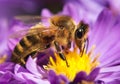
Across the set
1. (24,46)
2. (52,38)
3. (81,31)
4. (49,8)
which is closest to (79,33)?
(81,31)

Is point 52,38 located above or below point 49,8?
below

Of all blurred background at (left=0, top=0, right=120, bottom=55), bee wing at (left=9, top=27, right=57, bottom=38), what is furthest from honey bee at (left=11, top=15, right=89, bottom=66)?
blurred background at (left=0, top=0, right=120, bottom=55)

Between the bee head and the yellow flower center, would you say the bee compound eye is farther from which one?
the yellow flower center

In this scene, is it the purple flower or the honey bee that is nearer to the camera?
the purple flower

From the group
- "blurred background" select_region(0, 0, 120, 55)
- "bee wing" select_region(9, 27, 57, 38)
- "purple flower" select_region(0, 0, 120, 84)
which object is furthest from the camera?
"blurred background" select_region(0, 0, 120, 55)

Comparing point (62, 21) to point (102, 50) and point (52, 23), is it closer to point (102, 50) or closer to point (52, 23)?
point (52, 23)

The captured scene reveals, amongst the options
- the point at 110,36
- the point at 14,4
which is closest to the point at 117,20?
the point at 110,36

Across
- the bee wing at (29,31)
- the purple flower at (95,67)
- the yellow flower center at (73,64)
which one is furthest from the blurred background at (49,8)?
Answer: the bee wing at (29,31)

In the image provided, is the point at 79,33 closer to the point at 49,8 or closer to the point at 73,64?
the point at 73,64
